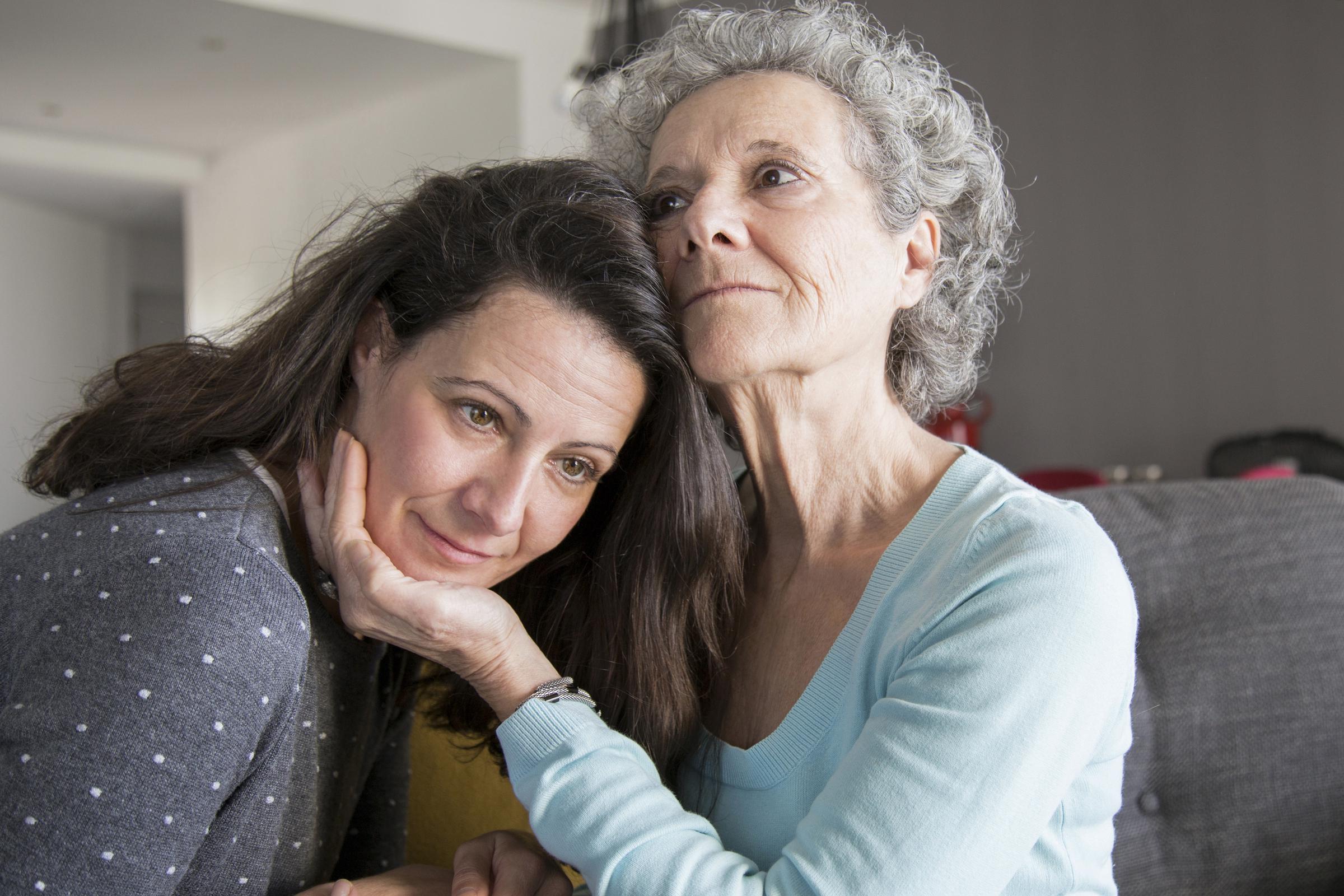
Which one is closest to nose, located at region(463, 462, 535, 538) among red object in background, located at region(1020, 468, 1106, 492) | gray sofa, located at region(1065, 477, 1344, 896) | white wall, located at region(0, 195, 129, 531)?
gray sofa, located at region(1065, 477, 1344, 896)

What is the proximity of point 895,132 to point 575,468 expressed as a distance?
57cm

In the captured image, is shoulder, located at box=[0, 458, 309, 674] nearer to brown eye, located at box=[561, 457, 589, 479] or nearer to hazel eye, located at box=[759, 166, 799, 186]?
brown eye, located at box=[561, 457, 589, 479]

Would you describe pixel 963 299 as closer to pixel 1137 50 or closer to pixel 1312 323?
pixel 1312 323

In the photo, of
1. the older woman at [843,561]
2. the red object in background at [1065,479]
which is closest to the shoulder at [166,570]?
the older woman at [843,561]

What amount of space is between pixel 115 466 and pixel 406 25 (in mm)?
5368

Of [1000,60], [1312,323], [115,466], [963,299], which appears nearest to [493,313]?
[115,466]

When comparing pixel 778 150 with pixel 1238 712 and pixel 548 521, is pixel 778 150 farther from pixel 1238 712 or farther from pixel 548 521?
pixel 1238 712

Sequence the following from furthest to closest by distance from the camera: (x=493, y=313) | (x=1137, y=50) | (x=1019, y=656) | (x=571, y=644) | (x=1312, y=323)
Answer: (x=1137, y=50)
(x=1312, y=323)
(x=571, y=644)
(x=493, y=313)
(x=1019, y=656)

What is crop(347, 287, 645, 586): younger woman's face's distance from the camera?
1161 millimetres

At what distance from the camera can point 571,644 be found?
56.3 inches

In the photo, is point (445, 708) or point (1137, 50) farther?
point (1137, 50)

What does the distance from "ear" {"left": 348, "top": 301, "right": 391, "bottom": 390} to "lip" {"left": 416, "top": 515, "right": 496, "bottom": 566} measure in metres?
0.19

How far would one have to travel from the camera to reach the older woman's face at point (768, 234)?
4.12 ft

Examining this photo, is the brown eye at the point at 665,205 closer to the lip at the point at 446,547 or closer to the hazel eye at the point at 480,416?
the hazel eye at the point at 480,416
